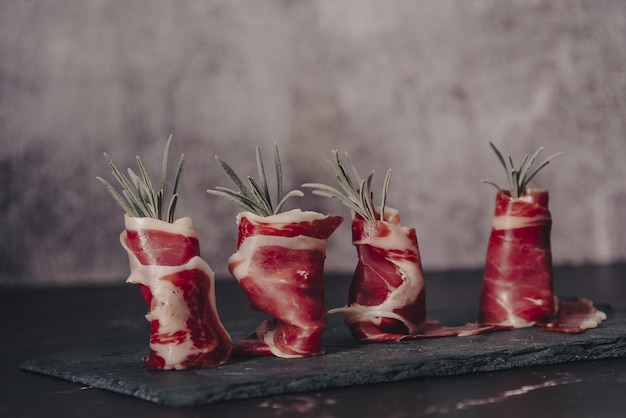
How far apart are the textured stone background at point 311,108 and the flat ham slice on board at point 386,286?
3.41 m

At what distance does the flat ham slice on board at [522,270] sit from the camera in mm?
Answer: 3039

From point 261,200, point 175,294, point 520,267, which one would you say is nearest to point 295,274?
point 261,200

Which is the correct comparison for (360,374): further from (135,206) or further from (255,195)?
(135,206)

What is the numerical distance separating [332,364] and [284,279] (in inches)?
11.0

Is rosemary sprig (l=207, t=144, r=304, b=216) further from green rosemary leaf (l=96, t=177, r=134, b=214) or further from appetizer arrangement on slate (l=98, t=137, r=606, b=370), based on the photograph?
green rosemary leaf (l=96, t=177, r=134, b=214)

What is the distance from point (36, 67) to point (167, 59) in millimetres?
787

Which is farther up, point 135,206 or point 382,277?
point 135,206

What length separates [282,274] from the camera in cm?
257

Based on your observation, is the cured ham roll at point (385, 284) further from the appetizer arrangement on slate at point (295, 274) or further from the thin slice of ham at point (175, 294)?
the thin slice of ham at point (175, 294)

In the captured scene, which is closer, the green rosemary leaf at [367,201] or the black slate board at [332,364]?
the black slate board at [332,364]

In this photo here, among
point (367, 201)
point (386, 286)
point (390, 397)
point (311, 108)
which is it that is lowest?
point (390, 397)

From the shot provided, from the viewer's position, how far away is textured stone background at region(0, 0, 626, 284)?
604 cm

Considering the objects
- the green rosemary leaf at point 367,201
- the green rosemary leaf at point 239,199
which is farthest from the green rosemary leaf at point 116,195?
the green rosemary leaf at point 367,201

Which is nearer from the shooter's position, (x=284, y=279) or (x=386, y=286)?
(x=284, y=279)
